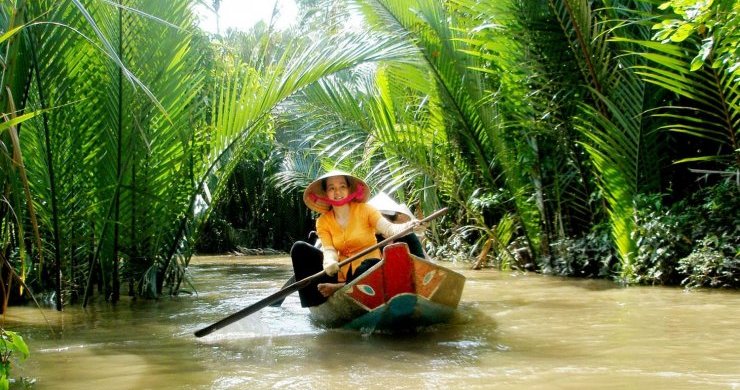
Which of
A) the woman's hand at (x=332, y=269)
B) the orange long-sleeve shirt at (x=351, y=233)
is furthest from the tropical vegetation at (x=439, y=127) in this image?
the woman's hand at (x=332, y=269)

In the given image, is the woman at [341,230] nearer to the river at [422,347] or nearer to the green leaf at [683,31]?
the river at [422,347]

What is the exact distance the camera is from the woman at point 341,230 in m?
5.19

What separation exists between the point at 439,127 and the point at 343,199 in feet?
12.9

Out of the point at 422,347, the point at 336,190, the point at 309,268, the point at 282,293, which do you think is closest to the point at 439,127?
the point at 336,190

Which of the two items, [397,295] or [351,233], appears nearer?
[397,295]

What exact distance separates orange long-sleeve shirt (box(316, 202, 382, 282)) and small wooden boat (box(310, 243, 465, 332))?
0.49 metres

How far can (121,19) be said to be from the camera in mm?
5469

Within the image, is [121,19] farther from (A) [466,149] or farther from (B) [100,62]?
(A) [466,149]

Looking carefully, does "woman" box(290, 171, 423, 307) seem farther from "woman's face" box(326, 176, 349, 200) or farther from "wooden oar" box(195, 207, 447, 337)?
"wooden oar" box(195, 207, 447, 337)

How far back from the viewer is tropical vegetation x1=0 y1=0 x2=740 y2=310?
5.45 meters

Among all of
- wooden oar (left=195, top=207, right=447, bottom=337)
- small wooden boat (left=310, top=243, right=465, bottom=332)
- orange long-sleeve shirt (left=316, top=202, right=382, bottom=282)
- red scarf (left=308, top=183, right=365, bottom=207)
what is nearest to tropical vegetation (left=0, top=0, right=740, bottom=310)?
red scarf (left=308, top=183, right=365, bottom=207)

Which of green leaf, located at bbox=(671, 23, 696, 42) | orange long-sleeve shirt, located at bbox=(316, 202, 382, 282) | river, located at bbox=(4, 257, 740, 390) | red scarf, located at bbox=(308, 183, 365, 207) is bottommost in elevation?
river, located at bbox=(4, 257, 740, 390)

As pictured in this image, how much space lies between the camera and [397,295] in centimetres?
450

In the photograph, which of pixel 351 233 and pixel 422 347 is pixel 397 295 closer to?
pixel 422 347
